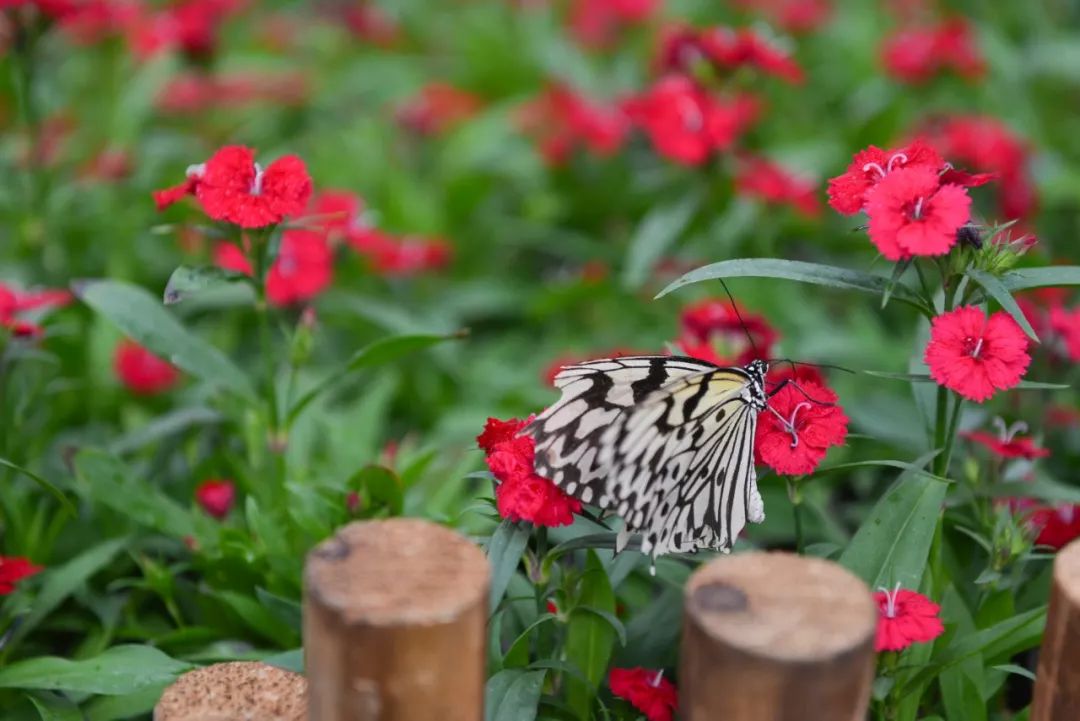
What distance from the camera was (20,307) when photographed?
2.18m

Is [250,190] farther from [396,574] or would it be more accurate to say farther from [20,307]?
[396,574]

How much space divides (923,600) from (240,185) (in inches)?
45.2

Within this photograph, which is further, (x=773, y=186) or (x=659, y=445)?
(x=773, y=186)

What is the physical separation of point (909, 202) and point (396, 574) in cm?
82

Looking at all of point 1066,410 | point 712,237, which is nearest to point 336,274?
point 712,237

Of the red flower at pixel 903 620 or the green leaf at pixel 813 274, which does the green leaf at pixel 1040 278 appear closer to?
the green leaf at pixel 813 274

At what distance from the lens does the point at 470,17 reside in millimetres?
4938

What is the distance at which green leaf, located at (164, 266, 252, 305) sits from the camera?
1878 mm

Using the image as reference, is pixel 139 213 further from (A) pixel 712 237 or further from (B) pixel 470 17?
(B) pixel 470 17

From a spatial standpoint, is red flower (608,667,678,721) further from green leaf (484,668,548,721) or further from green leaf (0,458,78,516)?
green leaf (0,458,78,516)

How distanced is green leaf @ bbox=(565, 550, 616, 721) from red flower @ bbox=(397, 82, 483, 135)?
2.40 metres

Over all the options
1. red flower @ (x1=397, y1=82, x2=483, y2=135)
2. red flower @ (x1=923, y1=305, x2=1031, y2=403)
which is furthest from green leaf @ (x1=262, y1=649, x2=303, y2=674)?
red flower @ (x1=397, y1=82, x2=483, y2=135)

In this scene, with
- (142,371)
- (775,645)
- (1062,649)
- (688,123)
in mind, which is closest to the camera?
(775,645)

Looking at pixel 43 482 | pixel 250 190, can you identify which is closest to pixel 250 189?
pixel 250 190
